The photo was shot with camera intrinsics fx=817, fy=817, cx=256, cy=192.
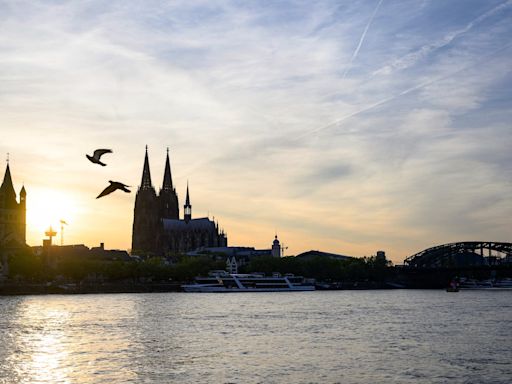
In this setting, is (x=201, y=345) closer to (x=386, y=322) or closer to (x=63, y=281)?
(x=386, y=322)

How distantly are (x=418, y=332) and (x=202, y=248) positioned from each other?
13393 cm

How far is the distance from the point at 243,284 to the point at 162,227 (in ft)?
199

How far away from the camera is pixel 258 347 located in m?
37.1

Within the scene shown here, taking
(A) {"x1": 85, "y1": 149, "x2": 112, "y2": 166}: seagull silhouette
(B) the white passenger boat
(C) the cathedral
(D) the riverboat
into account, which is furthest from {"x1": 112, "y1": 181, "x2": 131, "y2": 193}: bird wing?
(C) the cathedral

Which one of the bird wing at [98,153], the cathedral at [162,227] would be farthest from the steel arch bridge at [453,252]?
the bird wing at [98,153]

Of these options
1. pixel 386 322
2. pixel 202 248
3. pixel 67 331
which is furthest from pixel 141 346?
pixel 202 248

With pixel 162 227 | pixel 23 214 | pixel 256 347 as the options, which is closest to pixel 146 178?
pixel 162 227

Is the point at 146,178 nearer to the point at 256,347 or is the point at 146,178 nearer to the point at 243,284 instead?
the point at 243,284

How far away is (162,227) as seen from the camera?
17662 cm

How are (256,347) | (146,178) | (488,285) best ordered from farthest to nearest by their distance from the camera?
(146,178) → (488,285) → (256,347)

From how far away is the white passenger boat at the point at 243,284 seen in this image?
11388cm

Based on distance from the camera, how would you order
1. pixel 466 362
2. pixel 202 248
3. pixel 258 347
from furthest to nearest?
1. pixel 202 248
2. pixel 258 347
3. pixel 466 362

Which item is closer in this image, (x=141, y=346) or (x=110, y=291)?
(x=141, y=346)

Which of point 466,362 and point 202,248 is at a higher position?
Result: point 202,248
